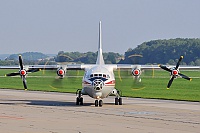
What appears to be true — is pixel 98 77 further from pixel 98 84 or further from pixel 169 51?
pixel 169 51

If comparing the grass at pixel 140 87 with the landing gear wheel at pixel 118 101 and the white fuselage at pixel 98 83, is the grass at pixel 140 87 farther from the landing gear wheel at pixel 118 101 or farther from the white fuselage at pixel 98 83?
the white fuselage at pixel 98 83

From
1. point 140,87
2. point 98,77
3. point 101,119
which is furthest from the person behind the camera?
point 140,87

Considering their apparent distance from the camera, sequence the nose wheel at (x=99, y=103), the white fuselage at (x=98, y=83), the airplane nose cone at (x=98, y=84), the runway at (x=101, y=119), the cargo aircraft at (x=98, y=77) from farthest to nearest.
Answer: the nose wheel at (x=99, y=103)
the cargo aircraft at (x=98, y=77)
the white fuselage at (x=98, y=83)
the airplane nose cone at (x=98, y=84)
the runway at (x=101, y=119)

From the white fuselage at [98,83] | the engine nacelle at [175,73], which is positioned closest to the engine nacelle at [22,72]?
the white fuselage at [98,83]

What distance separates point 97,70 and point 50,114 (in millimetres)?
6985

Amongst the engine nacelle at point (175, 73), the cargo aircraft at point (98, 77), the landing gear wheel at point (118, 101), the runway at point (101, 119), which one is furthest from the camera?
the engine nacelle at point (175, 73)

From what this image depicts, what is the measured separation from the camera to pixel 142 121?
27.8 m

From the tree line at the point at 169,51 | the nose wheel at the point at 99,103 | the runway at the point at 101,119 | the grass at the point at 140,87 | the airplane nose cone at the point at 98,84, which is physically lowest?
the grass at the point at 140,87

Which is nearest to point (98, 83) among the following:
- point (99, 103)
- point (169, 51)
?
point (99, 103)

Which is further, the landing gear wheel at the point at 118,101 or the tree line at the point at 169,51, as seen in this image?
the tree line at the point at 169,51

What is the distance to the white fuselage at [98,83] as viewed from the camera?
118ft

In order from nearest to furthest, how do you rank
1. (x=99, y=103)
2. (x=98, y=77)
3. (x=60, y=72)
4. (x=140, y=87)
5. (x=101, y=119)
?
(x=101, y=119), (x=98, y=77), (x=99, y=103), (x=60, y=72), (x=140, y=87)

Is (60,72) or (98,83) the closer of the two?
A: (98,83)

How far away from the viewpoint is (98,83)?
118ft
